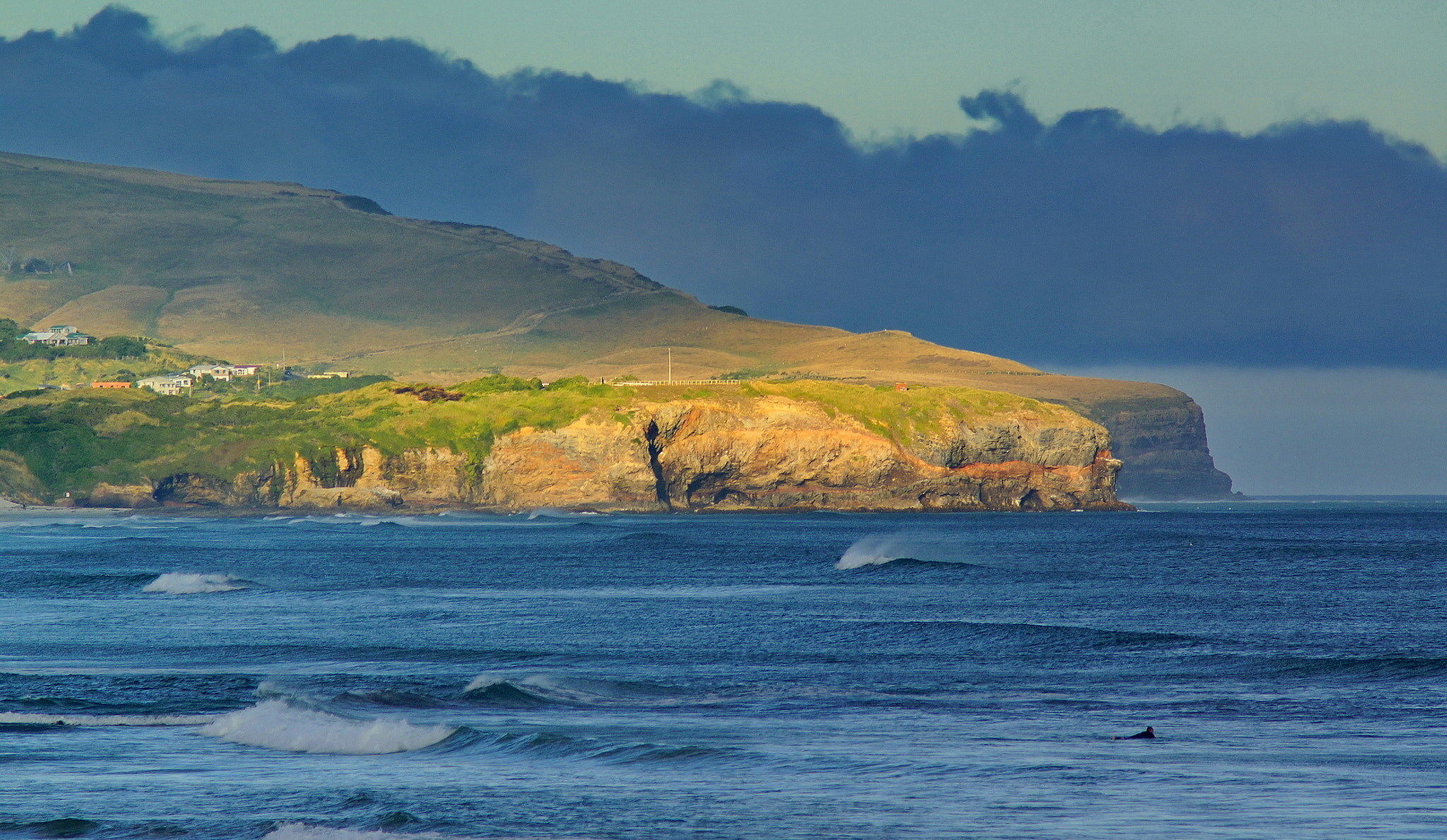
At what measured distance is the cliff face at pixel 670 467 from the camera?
171 meters

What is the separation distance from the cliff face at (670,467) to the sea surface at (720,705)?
318 feet

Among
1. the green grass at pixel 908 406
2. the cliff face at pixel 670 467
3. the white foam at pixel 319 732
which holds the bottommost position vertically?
the white foam at pixel 319 732

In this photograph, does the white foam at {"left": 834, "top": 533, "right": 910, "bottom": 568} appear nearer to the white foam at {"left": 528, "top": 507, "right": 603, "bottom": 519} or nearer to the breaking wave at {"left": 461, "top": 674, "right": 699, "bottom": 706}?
the breaking wave at {"left": 461, "top": 674, "right": 699, "bottom": 706}

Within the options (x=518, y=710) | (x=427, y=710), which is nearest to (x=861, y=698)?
(x=518, y=710)

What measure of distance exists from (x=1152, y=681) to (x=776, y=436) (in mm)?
136365

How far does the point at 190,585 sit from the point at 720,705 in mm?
39706

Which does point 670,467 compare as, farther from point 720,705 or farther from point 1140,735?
point 1140,735

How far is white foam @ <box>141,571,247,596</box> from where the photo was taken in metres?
62.5

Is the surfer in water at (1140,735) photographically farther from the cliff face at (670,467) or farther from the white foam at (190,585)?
Result: the cliff face at (670,467)

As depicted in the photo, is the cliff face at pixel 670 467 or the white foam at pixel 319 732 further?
the cliff face at pixel 670 467

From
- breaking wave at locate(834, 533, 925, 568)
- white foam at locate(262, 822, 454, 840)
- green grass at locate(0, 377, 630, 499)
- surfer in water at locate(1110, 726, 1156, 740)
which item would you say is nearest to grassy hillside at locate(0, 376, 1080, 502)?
green grass at locate(0, 377, 630, 499)

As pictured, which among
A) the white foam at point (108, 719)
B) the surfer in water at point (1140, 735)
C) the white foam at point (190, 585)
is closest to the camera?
the surfer in water at point (1140, 735)

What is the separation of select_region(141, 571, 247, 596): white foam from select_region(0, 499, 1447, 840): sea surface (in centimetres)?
18

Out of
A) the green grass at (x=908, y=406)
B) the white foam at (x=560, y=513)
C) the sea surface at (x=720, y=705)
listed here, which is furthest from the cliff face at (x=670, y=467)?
the sea surface at (x=720, y=705)
